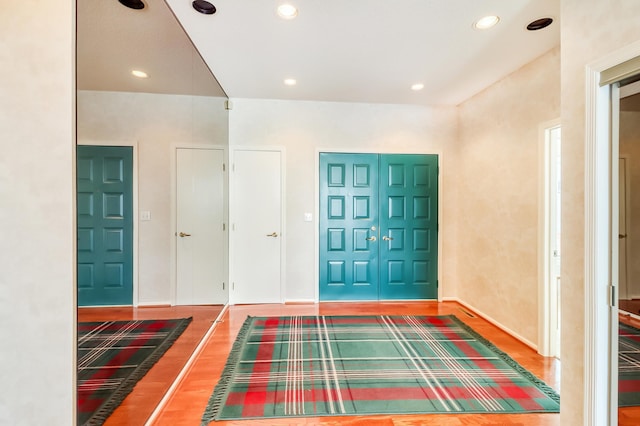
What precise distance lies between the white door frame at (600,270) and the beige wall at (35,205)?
7.89ft

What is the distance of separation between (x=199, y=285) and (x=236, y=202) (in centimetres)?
147

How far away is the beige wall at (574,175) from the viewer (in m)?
1.43

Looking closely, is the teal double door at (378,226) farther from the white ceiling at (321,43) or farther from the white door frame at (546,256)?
the white door frame at (546,256)

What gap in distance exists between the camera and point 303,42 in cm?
239

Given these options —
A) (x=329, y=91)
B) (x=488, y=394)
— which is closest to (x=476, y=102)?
(x=329, y=91)

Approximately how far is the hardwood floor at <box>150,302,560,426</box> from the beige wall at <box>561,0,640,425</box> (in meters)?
0.51

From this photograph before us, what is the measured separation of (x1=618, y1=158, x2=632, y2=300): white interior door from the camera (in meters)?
1.34

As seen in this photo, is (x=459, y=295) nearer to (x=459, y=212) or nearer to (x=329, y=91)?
(x=459, y=212)

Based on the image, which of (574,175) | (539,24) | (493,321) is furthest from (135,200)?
(493,321)

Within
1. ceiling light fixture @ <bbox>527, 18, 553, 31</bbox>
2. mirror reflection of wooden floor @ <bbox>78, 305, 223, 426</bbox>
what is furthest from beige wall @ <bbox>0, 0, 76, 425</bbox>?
ceiling light fixture @ <bbox>527, 18, 553, 31</bbox>

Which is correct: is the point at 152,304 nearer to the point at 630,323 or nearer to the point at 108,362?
the point at 108,362

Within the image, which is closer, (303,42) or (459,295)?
(303,42)

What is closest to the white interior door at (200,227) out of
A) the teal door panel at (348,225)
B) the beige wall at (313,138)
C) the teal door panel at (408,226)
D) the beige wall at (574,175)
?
the beige wall at (313,138)

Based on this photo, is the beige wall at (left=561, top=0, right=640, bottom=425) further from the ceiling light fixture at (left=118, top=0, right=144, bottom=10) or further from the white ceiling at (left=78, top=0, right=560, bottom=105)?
the ceiling light fixture at (left=118, top=0, right=144, bottom=10)
